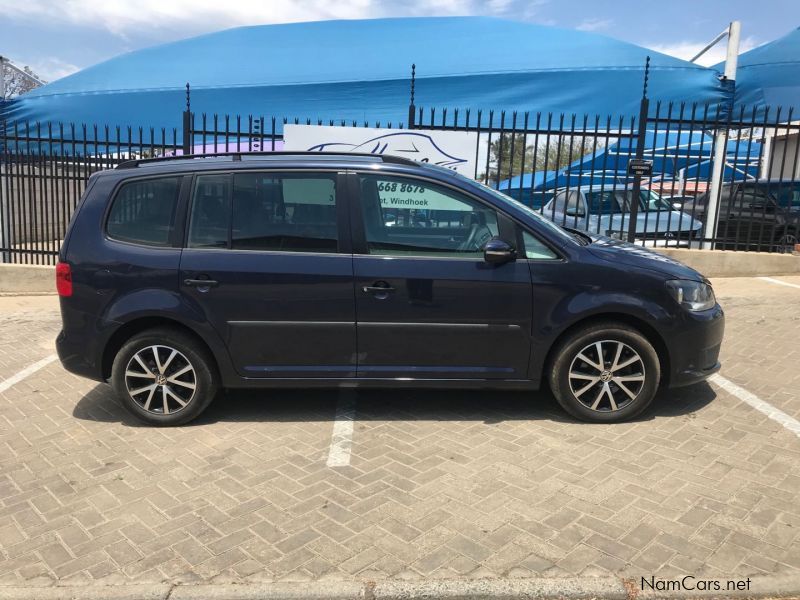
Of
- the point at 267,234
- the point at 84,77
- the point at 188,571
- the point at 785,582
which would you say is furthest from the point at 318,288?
the point at 84,77

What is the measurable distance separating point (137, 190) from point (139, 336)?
104cm

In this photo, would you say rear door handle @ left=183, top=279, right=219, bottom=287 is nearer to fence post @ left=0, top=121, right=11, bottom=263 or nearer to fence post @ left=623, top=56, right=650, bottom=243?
fence post @ left=623, top=56, right=650, bottom=243

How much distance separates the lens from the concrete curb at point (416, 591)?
2.60 meters

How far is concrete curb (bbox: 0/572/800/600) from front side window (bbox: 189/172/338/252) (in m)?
2.17

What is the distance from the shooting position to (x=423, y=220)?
13.8ft

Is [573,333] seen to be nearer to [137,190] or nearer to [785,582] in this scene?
[785,582]

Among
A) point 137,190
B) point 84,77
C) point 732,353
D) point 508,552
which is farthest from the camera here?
point 84,77

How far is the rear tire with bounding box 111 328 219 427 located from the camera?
4.21 meters

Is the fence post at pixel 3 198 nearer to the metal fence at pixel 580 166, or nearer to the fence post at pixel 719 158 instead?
the metal fence at pixel 580 166

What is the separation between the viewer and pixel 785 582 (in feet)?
8.61

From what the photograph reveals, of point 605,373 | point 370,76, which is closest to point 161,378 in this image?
point 605,373

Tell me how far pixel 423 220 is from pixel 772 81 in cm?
976

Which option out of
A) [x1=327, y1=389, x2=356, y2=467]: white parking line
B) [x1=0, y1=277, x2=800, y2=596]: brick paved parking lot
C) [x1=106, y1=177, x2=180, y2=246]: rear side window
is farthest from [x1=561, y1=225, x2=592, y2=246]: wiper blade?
[x1=106, y1=177, x2=180, y2=246]: rear side window

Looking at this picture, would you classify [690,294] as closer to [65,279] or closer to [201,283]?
[201,283]
